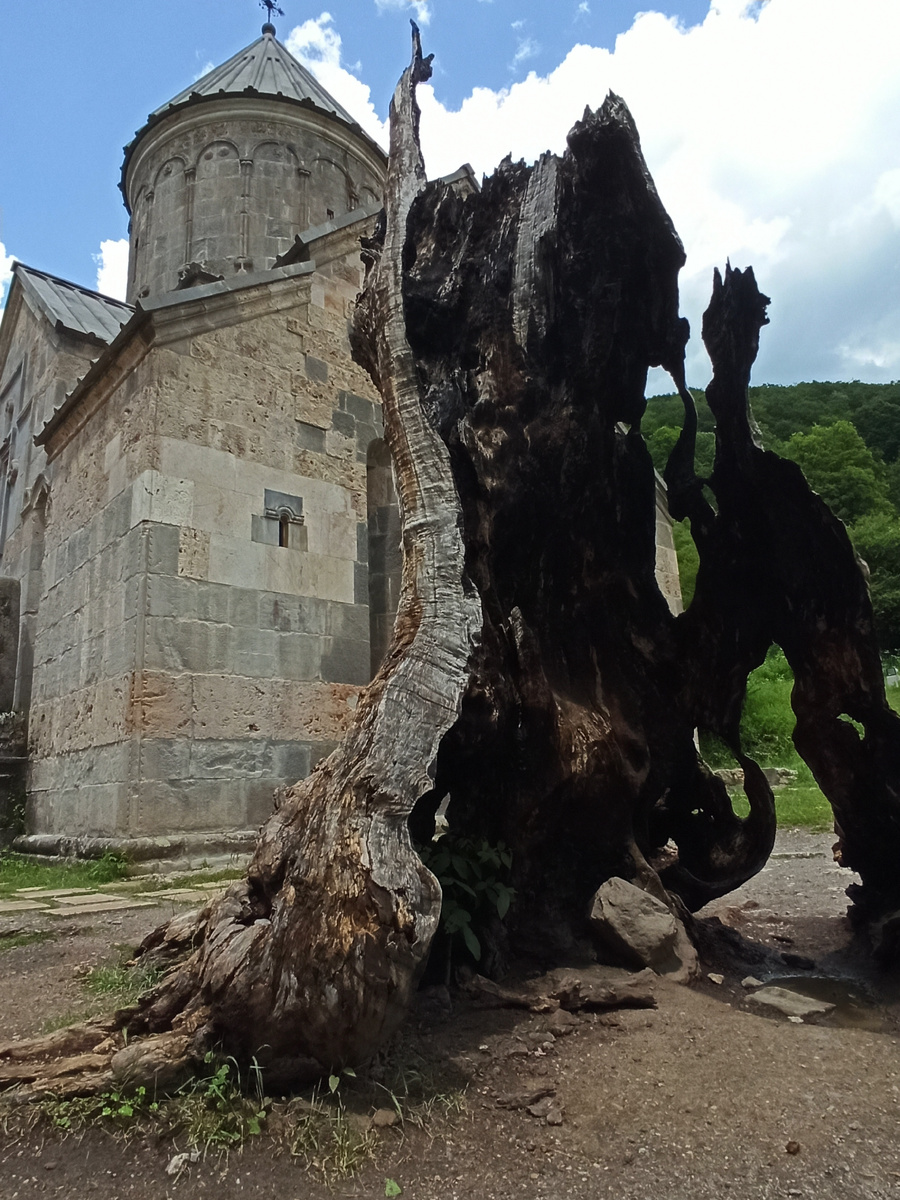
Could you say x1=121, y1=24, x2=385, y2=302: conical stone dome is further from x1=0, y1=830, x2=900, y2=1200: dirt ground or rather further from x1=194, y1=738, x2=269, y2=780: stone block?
x1=0, y1=830, x2=900, y2=1200: dirt ground

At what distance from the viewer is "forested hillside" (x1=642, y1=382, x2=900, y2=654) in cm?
3238

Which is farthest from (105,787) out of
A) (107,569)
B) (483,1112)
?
(483,1112)

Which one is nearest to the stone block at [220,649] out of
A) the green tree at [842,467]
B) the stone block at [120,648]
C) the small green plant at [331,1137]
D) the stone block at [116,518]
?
the stone block at [120,648]

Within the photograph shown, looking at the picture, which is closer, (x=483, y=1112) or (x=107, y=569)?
(x=483, y=1112)

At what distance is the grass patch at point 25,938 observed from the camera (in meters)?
4.16

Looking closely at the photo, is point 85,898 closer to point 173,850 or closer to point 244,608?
point 173,850

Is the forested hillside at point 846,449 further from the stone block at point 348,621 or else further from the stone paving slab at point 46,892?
the stone paving slab at point 46,892

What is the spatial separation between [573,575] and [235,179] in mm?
12102

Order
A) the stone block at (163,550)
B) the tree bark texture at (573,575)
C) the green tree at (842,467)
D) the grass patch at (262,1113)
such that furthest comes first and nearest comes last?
the green tree at (842,467), the stone block at (163,550), the tree bark texture at (573,575), the grass patch at (262,1113)

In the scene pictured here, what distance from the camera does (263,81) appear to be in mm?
15133

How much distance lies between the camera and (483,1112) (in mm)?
2133

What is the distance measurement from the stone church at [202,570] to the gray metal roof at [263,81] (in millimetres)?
6014

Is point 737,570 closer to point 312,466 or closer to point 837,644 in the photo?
point 837,644

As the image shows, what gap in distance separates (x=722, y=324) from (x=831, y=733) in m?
1.87
